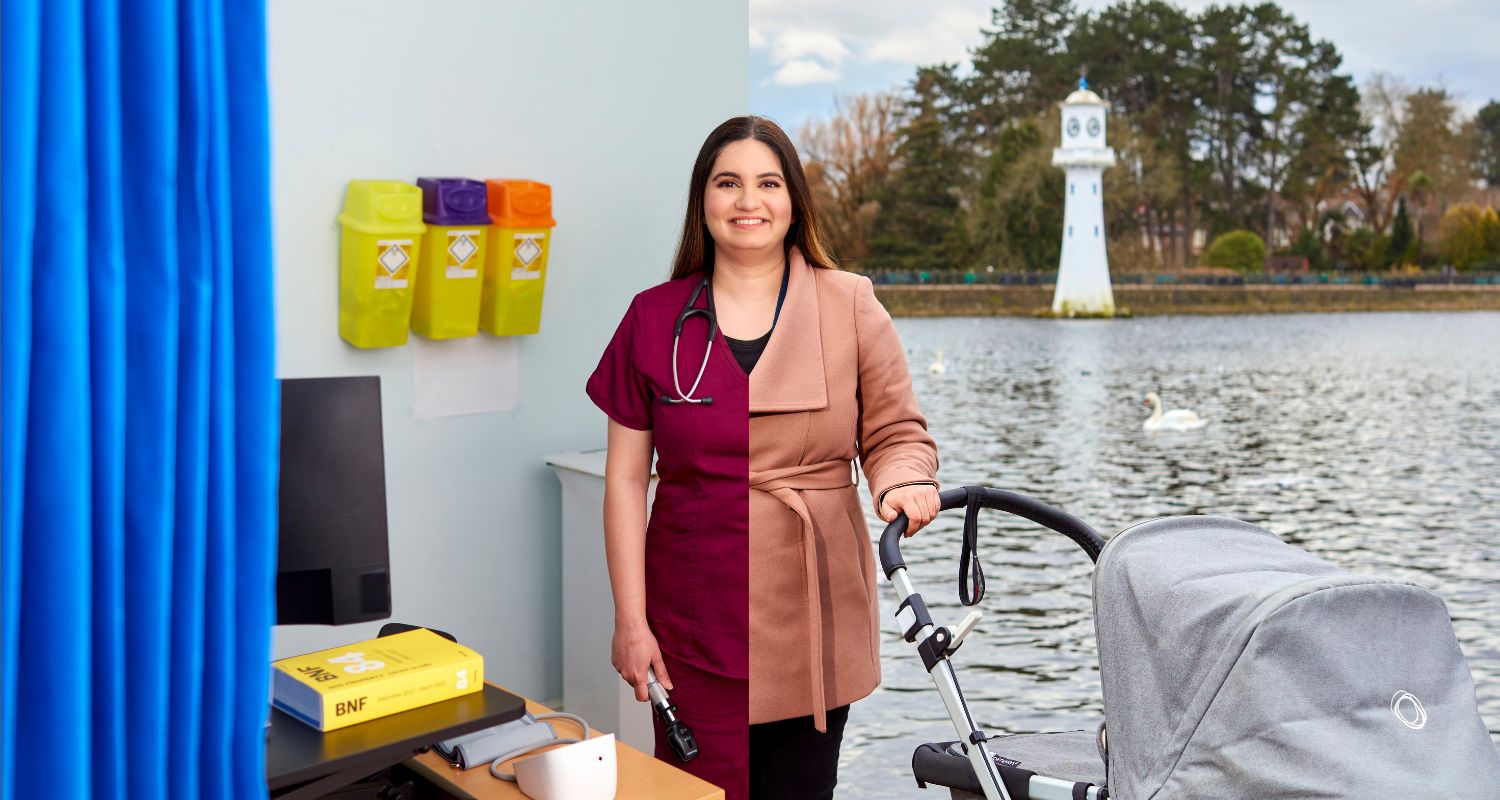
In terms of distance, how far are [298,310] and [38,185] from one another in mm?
1482

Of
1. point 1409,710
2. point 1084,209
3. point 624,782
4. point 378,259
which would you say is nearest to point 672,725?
point 624,782

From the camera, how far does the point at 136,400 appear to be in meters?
1.01

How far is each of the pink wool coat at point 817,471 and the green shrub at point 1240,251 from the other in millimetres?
30182

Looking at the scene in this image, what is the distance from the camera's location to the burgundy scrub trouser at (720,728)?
70.4 inches

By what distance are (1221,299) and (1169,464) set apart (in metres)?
13.4

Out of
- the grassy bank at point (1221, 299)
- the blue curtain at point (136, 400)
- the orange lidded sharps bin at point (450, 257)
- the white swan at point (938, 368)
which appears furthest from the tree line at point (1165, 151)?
the blue curtain at point (136, 400)

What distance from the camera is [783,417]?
1.76 m

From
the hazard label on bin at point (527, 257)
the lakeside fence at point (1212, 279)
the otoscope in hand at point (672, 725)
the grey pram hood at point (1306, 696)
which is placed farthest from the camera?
the lakeside fence at point (1212, 279)

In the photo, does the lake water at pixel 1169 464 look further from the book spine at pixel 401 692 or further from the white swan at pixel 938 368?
the book spine at pixel 401 692

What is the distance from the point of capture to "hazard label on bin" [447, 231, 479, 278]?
2.52m

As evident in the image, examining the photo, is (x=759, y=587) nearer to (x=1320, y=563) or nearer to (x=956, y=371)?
(x=1320, y=563)

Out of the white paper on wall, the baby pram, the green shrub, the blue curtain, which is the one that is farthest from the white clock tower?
the blue curtain

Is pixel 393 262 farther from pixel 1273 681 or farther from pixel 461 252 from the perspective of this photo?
pixel 1273 681

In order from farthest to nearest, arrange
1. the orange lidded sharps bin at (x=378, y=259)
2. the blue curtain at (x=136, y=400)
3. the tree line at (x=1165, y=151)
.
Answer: the tree line at (x=1165, y=151) < the orange lidded sharps bin at (x=378, y=259) < the blue curtain at (x=136, y=400)
